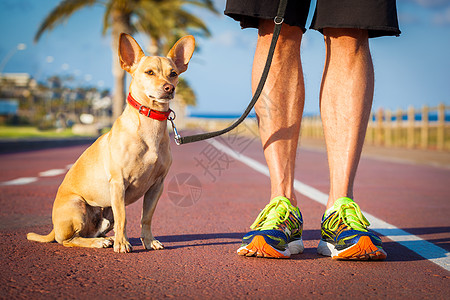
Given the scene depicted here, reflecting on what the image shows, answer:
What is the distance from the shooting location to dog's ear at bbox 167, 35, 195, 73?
3.47 metres

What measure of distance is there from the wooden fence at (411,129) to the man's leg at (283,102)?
18.3m

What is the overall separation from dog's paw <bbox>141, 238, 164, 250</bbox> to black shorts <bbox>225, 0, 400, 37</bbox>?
1433 millimetres

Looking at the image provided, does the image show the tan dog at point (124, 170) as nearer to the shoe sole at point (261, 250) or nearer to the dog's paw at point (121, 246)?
the dog's paw at point (121, 246)

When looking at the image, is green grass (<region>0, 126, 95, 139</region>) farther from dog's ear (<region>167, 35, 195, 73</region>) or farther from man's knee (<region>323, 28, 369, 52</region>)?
man's knee (<region>323, 28, 369, 52</region>)

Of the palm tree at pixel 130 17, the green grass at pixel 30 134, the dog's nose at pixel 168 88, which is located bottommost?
the green grass at pixel 30 134

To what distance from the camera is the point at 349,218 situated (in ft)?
9.43

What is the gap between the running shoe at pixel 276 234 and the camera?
9.07 ft

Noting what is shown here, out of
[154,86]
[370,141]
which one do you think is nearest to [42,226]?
[154,86]

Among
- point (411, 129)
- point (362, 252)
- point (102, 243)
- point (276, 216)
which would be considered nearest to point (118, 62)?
point (411, 129)

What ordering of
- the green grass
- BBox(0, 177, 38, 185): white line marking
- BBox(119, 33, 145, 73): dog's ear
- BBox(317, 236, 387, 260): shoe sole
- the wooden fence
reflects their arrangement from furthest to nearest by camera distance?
the green grass, the wooden fence, BBox(0, 177, 38, 185): white line marking, BBox(119, 33, 145, 73): dog's ear, BBox(317, 236, 387, 260): shoe sole

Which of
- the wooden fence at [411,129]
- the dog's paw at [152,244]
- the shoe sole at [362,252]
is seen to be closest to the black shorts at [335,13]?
the shoe sole at [362,252]

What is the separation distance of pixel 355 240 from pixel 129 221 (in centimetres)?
195

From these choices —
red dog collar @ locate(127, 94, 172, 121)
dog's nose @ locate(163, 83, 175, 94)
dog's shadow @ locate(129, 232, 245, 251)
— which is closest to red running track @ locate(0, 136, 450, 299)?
dog's shadow @ locate(129, 232, 245, 251)

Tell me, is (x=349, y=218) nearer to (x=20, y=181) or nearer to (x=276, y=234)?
(x=276, y=234)
